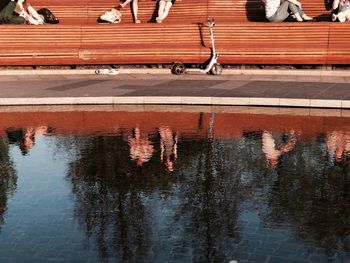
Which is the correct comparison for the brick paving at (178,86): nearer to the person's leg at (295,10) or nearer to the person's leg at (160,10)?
the person's leg at (295,10)

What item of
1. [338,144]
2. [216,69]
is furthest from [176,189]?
[216,69]

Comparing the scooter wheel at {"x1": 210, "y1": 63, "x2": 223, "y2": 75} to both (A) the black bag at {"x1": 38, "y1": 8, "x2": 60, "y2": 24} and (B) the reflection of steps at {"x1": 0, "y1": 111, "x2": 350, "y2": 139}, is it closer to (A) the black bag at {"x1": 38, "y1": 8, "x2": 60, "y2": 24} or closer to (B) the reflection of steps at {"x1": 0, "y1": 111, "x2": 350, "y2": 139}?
(B) the reflection of steps at {"x1": 0, "y1": 111, "x2": 350, "y2": 139}

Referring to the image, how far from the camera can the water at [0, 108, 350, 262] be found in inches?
202

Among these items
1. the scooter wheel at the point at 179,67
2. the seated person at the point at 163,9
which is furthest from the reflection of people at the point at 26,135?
the seated person at the point at 163,9

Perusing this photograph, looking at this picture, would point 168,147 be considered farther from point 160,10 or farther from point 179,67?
point 160,10

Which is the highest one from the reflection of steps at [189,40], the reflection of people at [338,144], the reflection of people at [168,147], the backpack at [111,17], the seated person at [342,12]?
the seated person at [342,12]

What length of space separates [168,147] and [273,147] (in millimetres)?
1543

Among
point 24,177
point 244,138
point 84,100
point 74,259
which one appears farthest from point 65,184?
point 84,100

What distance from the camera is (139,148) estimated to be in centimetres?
879

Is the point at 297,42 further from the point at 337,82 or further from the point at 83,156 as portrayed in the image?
the point at 83,156

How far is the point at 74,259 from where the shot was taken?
4887 mm

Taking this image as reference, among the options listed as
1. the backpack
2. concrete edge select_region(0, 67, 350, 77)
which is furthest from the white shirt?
the backpack

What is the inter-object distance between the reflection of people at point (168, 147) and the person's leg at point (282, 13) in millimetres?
7349

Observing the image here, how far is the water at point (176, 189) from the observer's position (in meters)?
5.12
